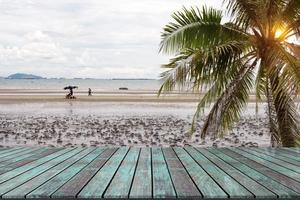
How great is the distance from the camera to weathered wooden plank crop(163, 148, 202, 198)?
4.26m

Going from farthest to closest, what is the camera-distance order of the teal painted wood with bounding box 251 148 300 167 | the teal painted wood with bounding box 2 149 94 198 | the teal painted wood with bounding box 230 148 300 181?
the teal painted wood with bounding box 251 148 300 167 → the teal painted wood with bounding box 230 148 300 181 → the teal painted wood with bounding box 2 149 94 198

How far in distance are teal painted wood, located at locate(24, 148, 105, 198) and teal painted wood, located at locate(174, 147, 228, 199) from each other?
133 cm

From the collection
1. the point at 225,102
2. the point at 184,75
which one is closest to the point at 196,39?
the point at 184,75

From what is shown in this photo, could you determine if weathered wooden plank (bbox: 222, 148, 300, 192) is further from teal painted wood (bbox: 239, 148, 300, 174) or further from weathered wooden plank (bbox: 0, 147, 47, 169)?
weathered wooden plank (bbox: 0, 147, 47, 169)

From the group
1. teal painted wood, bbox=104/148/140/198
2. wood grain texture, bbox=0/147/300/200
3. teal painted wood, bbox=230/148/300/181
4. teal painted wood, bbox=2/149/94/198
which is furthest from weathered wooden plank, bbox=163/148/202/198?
teal painted wood, bbox=2/149/94/198

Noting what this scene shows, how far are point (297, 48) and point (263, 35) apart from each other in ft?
2.83

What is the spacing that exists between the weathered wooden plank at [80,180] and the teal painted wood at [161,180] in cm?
71

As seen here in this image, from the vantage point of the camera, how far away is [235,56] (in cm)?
1142

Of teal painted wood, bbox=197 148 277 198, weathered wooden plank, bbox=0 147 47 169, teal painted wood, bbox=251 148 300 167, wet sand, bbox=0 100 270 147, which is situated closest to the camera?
teal painted wood, bbox=197 148 277 198

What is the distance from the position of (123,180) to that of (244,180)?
1.30m

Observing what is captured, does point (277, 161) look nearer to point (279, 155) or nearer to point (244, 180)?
point (279, 155)

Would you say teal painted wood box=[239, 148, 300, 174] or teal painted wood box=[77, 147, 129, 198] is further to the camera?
teal painted wood box=[239, 148, 300, 174]

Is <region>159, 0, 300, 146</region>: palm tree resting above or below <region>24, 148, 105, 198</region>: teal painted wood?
above

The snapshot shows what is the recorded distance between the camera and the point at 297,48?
11062 millimetres
